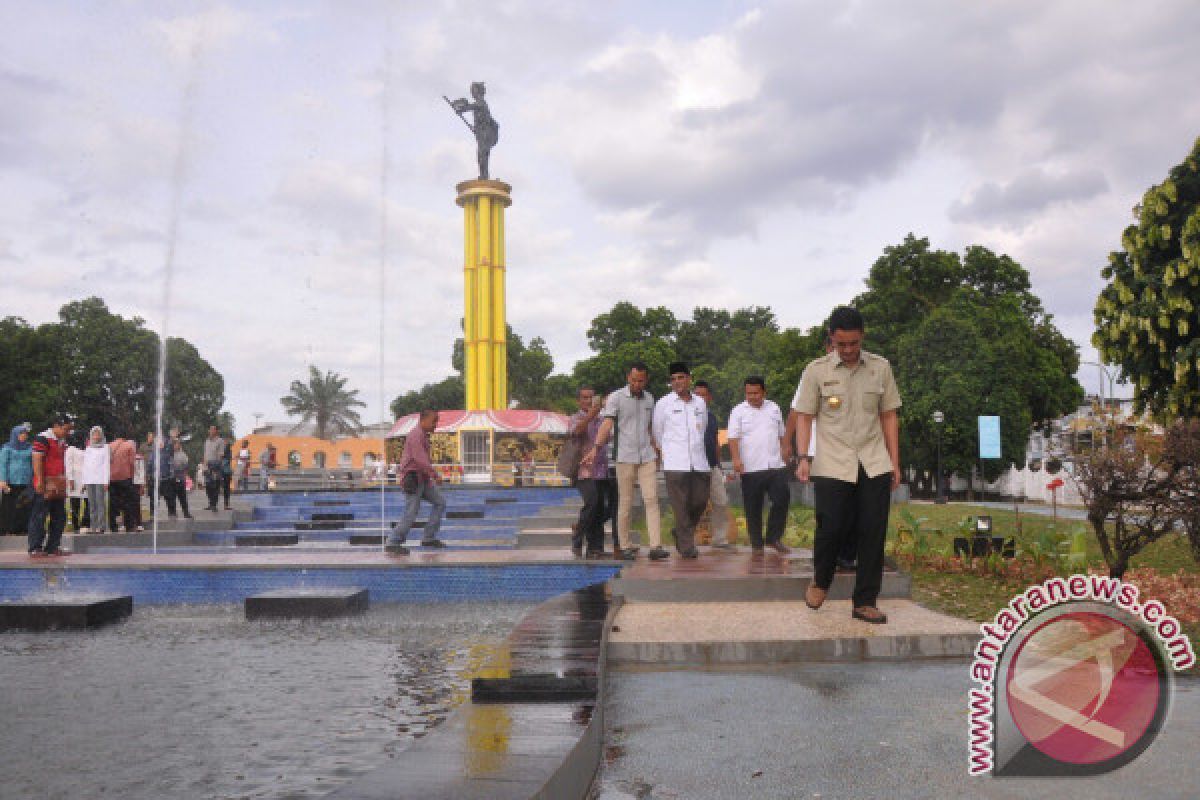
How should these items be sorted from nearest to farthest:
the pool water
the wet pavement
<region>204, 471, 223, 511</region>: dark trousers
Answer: the wet pavement < the pool water < <region>204, 471, 223, 511</region>: dark trousers

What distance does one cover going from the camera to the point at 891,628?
17.8 ft

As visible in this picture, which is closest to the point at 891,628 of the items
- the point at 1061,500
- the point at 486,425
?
the point at 1061,500

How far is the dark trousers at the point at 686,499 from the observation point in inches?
347

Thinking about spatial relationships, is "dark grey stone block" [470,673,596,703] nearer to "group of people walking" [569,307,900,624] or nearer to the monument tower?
"group of people walking" [569,307,900,624]

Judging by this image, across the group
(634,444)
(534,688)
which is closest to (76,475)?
(634,444)

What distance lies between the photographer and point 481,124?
41312 millimetres

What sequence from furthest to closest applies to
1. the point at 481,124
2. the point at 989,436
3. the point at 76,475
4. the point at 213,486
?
the point at 481,124
the point at 989,436
the point at 213,486
the point at 76,475

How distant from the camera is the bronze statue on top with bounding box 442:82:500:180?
135 feet

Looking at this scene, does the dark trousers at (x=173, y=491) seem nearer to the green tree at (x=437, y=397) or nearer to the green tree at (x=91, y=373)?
the green tree at (x=91, y=373)

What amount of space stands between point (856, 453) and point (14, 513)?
45.5 ft

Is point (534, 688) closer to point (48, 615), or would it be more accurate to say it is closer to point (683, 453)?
point (48, 615)

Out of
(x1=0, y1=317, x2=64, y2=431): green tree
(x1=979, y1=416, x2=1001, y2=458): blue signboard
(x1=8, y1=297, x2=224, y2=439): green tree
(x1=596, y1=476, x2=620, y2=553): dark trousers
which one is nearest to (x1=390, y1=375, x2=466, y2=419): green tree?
(x1=8, y1=297, x2=224, y2=439): green tree

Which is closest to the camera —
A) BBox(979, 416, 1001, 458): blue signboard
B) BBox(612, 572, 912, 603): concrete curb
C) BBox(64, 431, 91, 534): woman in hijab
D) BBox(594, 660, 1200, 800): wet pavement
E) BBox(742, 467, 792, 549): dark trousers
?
BBox(594, 660, 1200, 800): wet pavement

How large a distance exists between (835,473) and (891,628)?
94cm
